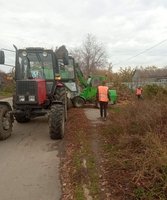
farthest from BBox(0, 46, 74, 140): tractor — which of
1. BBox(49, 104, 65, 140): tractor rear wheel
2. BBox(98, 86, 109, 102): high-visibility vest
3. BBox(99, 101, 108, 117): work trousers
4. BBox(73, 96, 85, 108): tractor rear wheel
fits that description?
BBox(73, 96, 85, 108): tractor rear wheel

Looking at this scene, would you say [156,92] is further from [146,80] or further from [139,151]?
[146,80]

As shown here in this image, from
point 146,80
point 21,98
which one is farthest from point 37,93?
point 146,80

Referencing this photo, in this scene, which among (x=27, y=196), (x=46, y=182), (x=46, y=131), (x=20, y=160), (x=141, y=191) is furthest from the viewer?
(x=46, y=131)

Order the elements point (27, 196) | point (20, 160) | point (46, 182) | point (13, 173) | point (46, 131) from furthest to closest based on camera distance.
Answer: point (46, 131) < point (20, 160) < point (13, 173) < point (46, 182) < point (27, 196)

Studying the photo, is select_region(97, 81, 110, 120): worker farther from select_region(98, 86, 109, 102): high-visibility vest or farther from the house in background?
the house in background

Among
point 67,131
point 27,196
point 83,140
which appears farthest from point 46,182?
→ point 67,131

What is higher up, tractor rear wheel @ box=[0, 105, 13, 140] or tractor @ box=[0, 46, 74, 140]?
tractor @ box=[0, 46, 74, 140]

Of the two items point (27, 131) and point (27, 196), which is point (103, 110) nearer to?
point (27, 131)

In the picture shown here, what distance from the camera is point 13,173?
7188 millimetres

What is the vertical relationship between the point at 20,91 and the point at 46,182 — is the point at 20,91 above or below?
above

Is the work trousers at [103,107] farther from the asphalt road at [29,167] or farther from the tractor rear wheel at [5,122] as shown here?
the tractor rear wheel at [5,122]

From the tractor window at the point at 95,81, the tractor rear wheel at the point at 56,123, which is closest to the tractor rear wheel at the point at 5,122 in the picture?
the tractor rear wheel at the point at 56,123

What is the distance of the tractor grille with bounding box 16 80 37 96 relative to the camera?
1120 centimetres

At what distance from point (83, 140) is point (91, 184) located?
148 inches
